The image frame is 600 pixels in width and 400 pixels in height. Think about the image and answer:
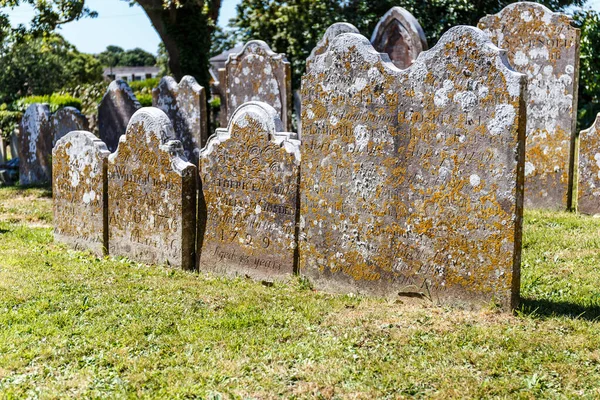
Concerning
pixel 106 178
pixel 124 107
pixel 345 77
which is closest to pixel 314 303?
pixel 345 77

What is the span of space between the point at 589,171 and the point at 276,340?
19.3ft

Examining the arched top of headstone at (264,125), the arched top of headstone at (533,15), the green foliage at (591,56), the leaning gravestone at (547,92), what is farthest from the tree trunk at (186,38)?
the arched top of headstone at (264,125)

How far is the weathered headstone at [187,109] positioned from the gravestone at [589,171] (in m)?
6.36

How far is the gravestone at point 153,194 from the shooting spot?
763 cm

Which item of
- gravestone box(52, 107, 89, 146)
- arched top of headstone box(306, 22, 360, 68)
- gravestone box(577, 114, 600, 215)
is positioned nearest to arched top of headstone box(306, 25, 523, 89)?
gravestone box(577, 114, 600, 215)

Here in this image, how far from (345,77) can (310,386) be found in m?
2.91

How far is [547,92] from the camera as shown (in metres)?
10.3

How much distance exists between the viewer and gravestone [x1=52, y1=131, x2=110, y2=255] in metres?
8.30

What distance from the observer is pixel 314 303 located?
6379 millimetres

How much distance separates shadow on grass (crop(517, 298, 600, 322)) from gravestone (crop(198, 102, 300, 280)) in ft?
7.08

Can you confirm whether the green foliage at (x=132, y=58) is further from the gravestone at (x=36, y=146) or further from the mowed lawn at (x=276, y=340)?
the mowed lawn at (x=276, y=340)

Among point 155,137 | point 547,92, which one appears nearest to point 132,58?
point 547,92

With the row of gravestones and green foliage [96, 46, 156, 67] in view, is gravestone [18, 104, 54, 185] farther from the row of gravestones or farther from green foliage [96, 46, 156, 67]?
green foliage [96, 46, 156, 67]

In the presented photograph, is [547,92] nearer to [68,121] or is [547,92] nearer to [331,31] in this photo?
[331,31]
